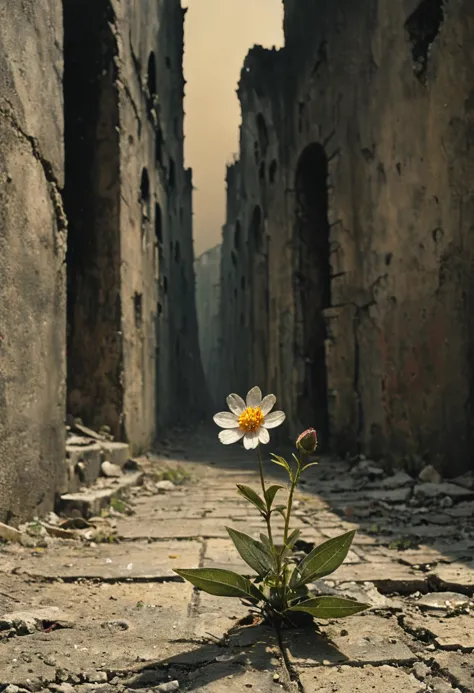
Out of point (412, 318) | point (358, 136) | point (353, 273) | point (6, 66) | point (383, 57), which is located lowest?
point (412, 318)

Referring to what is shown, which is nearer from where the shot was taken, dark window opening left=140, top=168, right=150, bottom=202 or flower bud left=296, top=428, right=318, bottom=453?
flower bud left=296, top=428, right=318, bottom=453

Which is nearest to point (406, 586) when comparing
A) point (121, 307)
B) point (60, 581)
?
point (60, 581)

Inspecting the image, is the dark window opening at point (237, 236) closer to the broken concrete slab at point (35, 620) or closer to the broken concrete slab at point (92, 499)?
the broken concrete slab at point (92, 499)

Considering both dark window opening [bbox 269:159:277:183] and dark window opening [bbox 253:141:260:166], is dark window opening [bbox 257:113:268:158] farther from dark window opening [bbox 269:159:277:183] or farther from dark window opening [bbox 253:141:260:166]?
dark window opening [bbox 269:159:277:183]

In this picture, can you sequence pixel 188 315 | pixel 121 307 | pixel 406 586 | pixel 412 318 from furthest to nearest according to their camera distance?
pixel 188 315, pixel 121 307, pixel 412 318, pixel 406 586

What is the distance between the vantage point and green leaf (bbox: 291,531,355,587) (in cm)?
196

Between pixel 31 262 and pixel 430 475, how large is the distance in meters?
3.26

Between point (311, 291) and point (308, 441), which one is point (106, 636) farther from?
point (311, 291)

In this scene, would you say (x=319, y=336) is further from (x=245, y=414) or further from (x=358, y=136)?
(x=245, y=414)

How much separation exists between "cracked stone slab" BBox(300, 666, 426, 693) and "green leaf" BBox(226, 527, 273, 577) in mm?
401

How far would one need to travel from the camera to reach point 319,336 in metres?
8.66

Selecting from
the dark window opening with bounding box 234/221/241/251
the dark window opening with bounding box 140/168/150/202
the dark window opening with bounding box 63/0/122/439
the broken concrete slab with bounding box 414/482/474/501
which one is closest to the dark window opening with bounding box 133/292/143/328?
the dark window opening with bounding box 63/0/122/439

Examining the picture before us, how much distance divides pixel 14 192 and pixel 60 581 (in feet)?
6.55

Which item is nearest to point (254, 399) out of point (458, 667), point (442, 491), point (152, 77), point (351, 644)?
point (351, 644)
